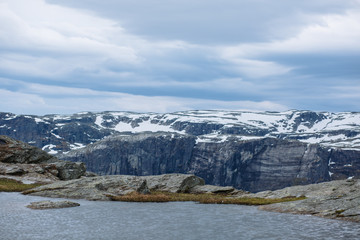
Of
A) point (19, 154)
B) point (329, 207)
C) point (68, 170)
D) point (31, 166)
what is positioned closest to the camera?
point (329, 207)

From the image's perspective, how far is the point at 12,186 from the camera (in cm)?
6431

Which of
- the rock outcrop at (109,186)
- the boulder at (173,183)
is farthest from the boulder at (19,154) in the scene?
the boulder at (173,183)

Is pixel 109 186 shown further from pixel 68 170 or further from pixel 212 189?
pixel 68 170

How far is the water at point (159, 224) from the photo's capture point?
3064 cm

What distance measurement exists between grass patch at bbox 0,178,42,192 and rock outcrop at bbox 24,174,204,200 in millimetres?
4919

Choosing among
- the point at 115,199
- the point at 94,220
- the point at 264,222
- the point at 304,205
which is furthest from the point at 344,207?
the point at 115,199

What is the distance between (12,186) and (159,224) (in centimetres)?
3730

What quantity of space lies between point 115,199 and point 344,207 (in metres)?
28.1

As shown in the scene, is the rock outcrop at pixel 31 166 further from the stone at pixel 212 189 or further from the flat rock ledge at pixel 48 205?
the flat rock ledge at pixel 48 205

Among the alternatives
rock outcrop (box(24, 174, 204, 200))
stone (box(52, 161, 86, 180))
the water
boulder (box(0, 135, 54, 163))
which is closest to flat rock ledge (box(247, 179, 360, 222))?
the water

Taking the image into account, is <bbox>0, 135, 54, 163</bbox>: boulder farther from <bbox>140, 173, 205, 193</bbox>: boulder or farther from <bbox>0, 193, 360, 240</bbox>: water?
<bbox>0, 193, 360, 240</bbox>: water

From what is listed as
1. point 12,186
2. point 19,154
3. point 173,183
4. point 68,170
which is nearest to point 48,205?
point 12,186

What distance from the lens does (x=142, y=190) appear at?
60500 millimetres

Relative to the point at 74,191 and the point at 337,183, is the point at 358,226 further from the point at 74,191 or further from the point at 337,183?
the point at 74,191
